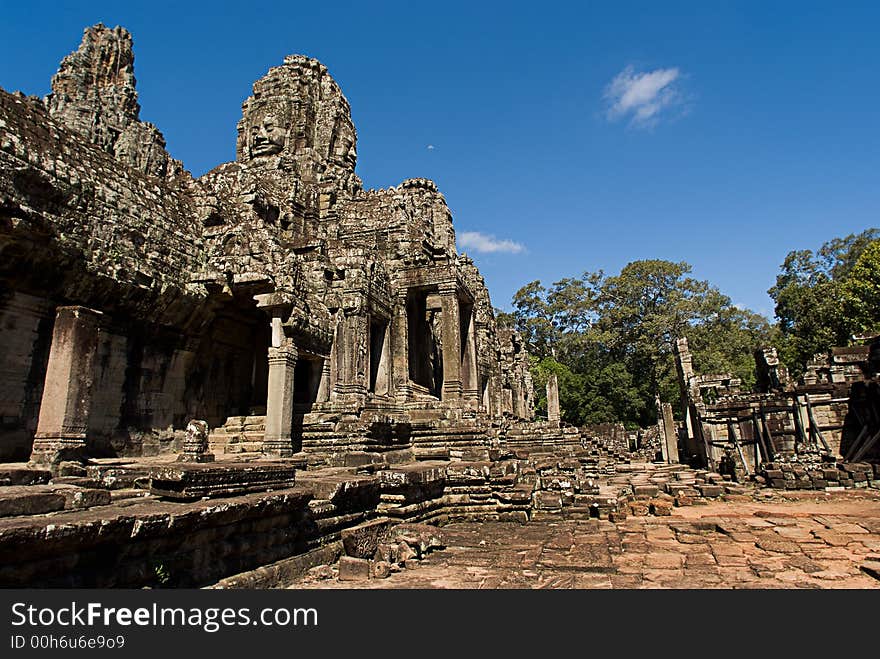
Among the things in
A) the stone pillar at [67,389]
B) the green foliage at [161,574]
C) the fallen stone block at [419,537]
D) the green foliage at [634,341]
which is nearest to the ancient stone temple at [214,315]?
the stone pillar at [67,389]

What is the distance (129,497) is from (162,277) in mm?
6755

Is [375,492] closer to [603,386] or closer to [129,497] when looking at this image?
[129,497]

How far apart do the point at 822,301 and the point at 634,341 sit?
12138 mm

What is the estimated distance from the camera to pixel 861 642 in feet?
9.23

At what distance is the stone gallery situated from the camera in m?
4.21

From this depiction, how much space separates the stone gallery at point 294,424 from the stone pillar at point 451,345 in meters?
0.10

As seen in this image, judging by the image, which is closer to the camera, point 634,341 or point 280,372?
point 280,372

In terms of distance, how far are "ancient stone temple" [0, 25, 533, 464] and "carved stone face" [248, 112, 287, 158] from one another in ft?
12.2

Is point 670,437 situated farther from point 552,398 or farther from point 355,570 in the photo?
point 355,570

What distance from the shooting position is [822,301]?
32.7 m

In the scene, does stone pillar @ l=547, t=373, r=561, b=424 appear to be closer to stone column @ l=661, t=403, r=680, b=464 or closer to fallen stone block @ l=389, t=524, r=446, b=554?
stone column @ l=661, t=403, r=680, b=464

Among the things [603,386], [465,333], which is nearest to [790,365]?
[603,386]

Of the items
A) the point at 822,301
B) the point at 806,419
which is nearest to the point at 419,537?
the point at 806,419

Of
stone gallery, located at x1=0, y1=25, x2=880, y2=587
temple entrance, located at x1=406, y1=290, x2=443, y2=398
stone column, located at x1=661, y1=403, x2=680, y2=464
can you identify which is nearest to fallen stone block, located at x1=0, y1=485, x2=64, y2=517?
stone gallery, located at x1=0, y1=25, x2=880, y2=587
